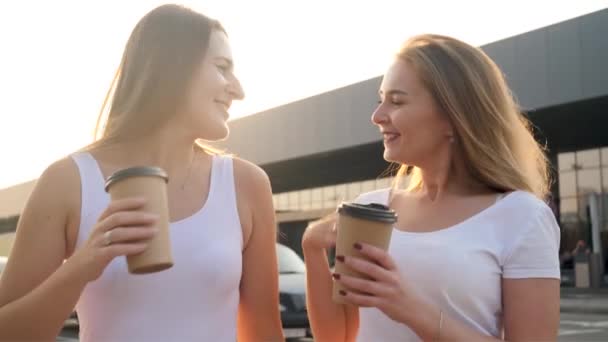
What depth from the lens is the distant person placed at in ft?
6.77

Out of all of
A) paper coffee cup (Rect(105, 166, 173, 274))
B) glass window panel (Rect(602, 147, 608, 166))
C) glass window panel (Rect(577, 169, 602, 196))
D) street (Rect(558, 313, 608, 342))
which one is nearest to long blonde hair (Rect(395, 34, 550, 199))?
paper coffee cup (Rect(105, 166, 173, 274))

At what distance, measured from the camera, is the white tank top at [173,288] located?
212 cm

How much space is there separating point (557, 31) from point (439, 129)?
54.8 ft

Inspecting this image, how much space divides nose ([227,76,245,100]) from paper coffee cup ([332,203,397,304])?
1.80 feet

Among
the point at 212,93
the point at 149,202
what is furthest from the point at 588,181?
the point at 149,202

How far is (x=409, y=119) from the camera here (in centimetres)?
232

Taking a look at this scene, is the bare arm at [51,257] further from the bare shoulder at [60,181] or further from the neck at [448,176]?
the neck at [448,176]

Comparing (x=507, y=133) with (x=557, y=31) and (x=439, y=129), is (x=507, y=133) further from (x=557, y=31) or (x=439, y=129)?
(x=557, y=31)

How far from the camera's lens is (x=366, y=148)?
24.5 metres

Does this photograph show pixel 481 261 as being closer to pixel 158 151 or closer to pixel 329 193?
pixel 158 151

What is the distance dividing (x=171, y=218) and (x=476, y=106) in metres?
0.96

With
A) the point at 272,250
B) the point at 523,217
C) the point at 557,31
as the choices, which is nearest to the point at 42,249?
the point at 272,250

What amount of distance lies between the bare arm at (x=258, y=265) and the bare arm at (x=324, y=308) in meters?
0.12

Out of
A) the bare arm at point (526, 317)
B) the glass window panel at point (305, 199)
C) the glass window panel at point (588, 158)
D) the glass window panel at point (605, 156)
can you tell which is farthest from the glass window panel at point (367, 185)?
the bare arm at point (526, 317)
